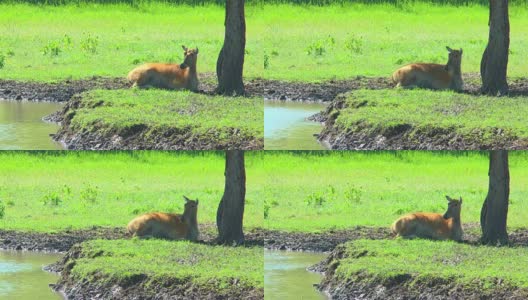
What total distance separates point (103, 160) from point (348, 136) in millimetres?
12284

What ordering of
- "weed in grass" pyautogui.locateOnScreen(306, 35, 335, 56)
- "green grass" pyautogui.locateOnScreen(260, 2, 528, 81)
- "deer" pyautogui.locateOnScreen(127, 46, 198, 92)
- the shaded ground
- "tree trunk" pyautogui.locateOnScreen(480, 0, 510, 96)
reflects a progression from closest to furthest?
"tree trunk" pyautogui.locateOnScreen(480, 0, 510, 96)
the shaded ground
"deer" pyautogui.locateOnScreen(127, 46, 198, 92)
"green grass" pyautogui.locateOnScreen(260, 2, 528, 81)
"weed in grass" pyautogui.locateOnScreen(306, 35, 335, 56)

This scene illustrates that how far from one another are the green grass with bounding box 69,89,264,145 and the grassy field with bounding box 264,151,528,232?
6.72 feet

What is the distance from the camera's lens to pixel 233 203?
72.4 ft

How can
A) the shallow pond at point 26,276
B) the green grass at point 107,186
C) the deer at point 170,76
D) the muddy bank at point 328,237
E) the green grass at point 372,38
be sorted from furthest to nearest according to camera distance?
the green grass at point 372,38 → the green grass at point 107,186 → the deer at point 170,76 → the muddy bank at point 328,237 → the shallow pond at point 26,276

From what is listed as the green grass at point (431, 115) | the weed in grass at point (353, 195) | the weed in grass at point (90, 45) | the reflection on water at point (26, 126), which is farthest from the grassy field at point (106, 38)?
the green grass at point (431, 115)

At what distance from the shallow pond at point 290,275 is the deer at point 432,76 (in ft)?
8.68

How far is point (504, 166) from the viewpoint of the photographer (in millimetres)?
22391

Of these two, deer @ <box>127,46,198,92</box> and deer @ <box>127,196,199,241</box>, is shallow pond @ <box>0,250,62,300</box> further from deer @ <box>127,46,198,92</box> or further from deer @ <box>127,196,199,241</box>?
deer @ <box>127,46,198,92</box>

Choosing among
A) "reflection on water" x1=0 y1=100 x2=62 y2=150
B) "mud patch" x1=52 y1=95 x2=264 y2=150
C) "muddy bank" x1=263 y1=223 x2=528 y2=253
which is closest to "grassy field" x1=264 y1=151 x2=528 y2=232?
"muddy bank" x1=263 y1=223 x2=528 y2=253

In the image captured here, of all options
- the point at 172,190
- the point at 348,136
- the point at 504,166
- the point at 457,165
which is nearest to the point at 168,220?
the point at 348,136

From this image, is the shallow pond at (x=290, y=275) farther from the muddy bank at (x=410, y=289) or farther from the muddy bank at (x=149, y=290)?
the muddy bank at (x=149, y=290)

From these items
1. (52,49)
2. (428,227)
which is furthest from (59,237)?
(52,49)

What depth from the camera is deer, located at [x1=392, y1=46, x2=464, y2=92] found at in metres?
24.2

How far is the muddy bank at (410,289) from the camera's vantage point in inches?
754
